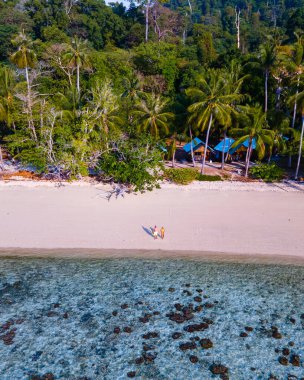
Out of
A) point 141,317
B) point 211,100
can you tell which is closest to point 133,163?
point 211,100

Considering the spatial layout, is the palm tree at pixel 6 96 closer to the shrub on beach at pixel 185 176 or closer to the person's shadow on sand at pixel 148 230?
the shrub on beach at pixel 185 176

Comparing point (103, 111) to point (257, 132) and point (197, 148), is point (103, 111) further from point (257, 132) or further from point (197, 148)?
point (257, 132)

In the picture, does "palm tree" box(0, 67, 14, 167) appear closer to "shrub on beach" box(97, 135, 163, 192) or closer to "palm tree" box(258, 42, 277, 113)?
"shrub on beach" box(97, 135, 163, 192)

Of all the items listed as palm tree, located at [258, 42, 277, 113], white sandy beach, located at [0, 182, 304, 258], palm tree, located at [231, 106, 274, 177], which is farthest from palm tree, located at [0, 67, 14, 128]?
palm tree, located at [258, 42, 277, 113]

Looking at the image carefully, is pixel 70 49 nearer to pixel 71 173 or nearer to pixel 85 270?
pixel 71 173

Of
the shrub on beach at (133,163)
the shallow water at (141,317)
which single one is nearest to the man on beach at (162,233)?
the shallow water at (141,317)

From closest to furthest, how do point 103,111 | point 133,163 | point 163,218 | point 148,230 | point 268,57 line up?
point 148,230
point 163,218
point 133,163
point 103,111
point 268,57
